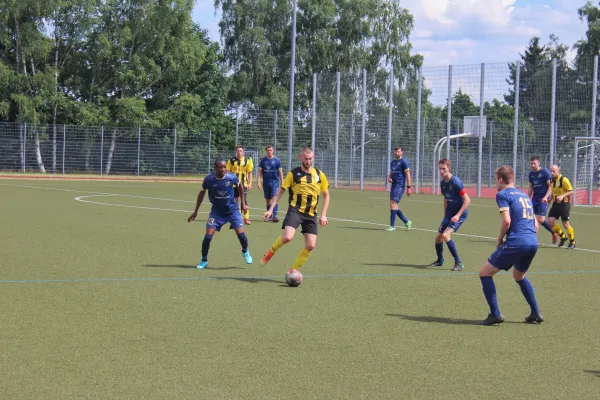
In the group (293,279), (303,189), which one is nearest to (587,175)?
(303,189)

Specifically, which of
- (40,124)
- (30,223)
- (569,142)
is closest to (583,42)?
(569,142)

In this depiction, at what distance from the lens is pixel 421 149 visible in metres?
38.1

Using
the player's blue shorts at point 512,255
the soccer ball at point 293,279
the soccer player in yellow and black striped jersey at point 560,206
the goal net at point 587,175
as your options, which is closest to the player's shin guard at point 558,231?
the soccer player in yellow and black striped jersey at point 560,206

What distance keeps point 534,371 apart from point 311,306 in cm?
300

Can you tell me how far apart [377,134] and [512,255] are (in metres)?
31.5

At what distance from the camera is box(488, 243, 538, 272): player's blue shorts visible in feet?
25.5

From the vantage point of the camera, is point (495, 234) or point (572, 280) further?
point (495, 234)

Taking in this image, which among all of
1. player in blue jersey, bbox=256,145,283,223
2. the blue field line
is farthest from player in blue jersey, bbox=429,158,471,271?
player in blue jersey, bbox=256,145,283,223

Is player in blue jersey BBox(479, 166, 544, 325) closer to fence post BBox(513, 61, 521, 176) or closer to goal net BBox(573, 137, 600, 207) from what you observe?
goal net BBox(573, 137, 600, 207)

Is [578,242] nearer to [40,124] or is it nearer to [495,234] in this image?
[495,234]

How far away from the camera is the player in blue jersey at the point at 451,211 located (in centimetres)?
1180

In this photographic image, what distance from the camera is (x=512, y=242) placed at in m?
7.79

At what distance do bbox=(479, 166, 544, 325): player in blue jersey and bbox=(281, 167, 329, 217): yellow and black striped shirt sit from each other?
3.11m

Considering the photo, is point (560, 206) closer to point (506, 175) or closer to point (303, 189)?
point (303, 189)
